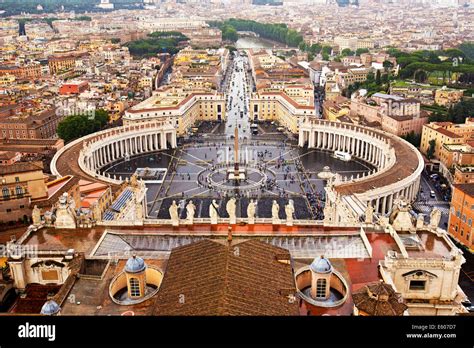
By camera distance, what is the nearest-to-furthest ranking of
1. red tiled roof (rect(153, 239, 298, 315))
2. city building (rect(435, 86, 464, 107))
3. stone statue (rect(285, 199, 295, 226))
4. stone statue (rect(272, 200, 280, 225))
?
red tiled roof (rect(153, 239, 298, 315))
stone statue (rect(272, 200, 280, 225))
stone statue (rect(285, 199, 295, 226))
city building (rect(435, 86, 464, 107))

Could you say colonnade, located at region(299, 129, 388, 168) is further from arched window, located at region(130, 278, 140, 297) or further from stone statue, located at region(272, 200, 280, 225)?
arched window, located at region(130, 278, 140, 297)

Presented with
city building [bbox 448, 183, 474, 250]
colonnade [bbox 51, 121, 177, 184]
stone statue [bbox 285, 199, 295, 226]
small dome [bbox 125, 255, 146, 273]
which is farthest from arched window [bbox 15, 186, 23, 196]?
city building [bbox 448, 183, 474, 250]

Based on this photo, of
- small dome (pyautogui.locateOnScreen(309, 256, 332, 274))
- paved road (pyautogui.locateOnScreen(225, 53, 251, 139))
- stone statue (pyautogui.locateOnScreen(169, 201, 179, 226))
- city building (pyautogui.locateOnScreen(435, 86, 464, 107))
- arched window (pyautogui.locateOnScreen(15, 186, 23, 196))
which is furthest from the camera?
city building (pyautogui.locateOnScreen(435, 86, 464, 107))

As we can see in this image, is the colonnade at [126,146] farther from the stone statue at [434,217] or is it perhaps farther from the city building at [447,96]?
the city building at [447,96]

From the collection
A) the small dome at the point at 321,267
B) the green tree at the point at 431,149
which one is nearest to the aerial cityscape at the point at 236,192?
the small dome at the point at 321,267

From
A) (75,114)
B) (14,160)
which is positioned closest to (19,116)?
(75,114)
